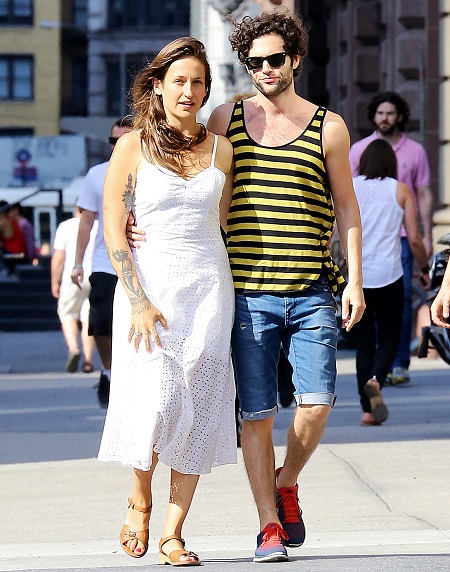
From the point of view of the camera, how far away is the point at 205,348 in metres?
5.73

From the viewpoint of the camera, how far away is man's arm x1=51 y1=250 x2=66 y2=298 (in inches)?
597

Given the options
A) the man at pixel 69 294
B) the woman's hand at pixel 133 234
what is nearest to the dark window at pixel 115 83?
the man at pixel 69 294

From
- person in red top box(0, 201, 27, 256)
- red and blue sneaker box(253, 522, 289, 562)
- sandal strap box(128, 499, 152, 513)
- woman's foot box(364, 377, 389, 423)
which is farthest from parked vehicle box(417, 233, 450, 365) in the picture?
person in red top box(0, 201, 27, 256)

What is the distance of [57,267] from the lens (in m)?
15.3

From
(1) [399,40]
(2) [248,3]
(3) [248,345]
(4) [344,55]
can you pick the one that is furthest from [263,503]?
(4) [344,55]

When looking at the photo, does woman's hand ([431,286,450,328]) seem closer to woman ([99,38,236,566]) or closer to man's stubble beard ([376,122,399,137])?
woman ([99,38,236,566])

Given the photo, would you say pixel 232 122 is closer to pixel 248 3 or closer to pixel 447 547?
pixel 447 547

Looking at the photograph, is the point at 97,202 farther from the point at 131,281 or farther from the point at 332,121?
the point at 131,281

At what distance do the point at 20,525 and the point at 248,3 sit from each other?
1060cm

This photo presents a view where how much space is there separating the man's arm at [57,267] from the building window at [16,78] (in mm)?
58749

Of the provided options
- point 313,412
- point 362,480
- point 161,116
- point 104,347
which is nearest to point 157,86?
point 161,116

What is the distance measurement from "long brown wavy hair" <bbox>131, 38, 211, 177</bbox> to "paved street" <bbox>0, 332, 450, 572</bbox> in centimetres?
143

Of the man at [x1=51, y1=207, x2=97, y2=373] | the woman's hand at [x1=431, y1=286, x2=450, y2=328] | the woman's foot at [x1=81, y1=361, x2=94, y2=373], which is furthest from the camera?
the woman's foot at [x1=81, y1=361, x2=94, y2=373]

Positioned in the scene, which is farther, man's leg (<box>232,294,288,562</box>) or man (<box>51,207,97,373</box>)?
man (<box>51,207,97,373</box>)
